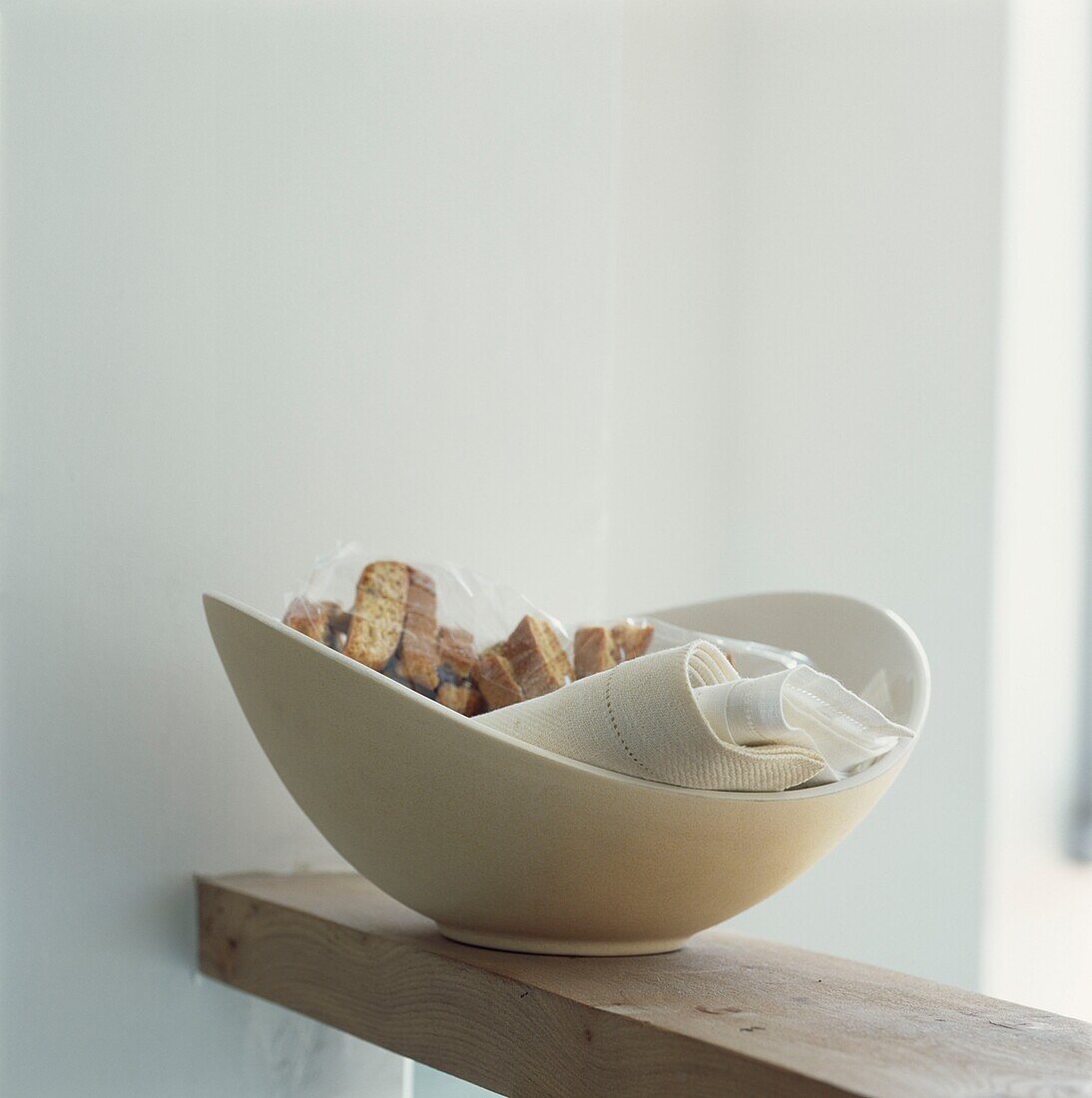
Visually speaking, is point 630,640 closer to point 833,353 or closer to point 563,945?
point 563,945

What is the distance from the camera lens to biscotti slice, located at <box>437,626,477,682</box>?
0.67m

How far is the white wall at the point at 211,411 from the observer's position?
749 mm

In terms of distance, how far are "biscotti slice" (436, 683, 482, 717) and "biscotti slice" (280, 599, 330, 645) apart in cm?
6

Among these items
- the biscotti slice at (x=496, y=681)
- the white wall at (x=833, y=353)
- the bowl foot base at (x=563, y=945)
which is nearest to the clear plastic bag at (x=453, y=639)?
the biscotti slice at (x=496, y=681)

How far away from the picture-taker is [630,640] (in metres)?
0.70

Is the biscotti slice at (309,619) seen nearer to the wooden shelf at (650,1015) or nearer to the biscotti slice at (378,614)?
the biscotti slice at (378,614)

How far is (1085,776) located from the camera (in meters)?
1.35

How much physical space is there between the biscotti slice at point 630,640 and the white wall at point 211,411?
239 mm

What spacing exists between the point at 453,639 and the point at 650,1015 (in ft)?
0.82

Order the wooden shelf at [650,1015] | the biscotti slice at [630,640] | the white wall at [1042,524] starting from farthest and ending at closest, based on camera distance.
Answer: the white wall at [1042,524] < the biscotti slice at [630,640] < the wooden shelf at [650,1015]

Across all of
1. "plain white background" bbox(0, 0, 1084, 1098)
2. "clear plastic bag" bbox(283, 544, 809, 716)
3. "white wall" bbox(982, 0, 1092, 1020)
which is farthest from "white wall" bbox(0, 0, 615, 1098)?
"white wall" bbox(982, 0, 1092, 1020)

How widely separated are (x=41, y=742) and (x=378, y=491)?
0.89ft

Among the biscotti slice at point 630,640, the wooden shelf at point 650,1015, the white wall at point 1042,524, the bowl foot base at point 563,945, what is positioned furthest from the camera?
the white wall at point 1042,524

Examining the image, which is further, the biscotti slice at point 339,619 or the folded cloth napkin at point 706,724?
the biscotti slice at point 339,619
